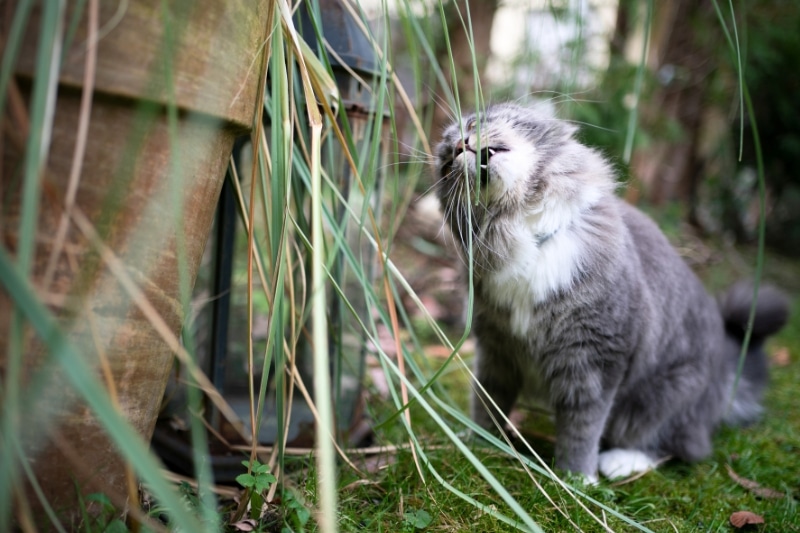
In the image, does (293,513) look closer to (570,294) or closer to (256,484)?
(256,484)

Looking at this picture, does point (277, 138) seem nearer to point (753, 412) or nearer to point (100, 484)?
point (100, 484)

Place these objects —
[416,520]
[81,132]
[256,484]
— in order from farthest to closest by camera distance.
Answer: [416,520] < [256,484] < [81,132]

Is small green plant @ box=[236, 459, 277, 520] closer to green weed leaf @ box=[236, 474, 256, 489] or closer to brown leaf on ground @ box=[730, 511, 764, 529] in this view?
green weed leaf @ box=[236, 474, 256, 489]

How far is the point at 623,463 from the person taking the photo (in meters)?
2.05

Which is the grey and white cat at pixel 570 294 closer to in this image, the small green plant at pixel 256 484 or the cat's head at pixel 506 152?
the cat's head at pixel 506 152

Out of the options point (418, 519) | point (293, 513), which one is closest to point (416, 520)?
point (418, 519)

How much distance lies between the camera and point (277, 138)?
3.86 feet

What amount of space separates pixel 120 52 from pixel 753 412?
8.60ft

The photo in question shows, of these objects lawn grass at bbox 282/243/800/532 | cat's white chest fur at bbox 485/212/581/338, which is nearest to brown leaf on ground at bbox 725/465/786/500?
lawn grass at bbox 282/243/800/532

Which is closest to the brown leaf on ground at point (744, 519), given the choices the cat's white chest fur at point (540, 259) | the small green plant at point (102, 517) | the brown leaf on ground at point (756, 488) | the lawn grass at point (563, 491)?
the lawn grass at point (563, 491)

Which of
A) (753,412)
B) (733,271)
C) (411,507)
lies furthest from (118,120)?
(733,271)

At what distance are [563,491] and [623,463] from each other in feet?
1.86

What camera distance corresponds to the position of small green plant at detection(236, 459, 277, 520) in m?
1.28

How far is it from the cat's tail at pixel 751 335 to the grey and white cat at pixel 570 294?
0.48 m
